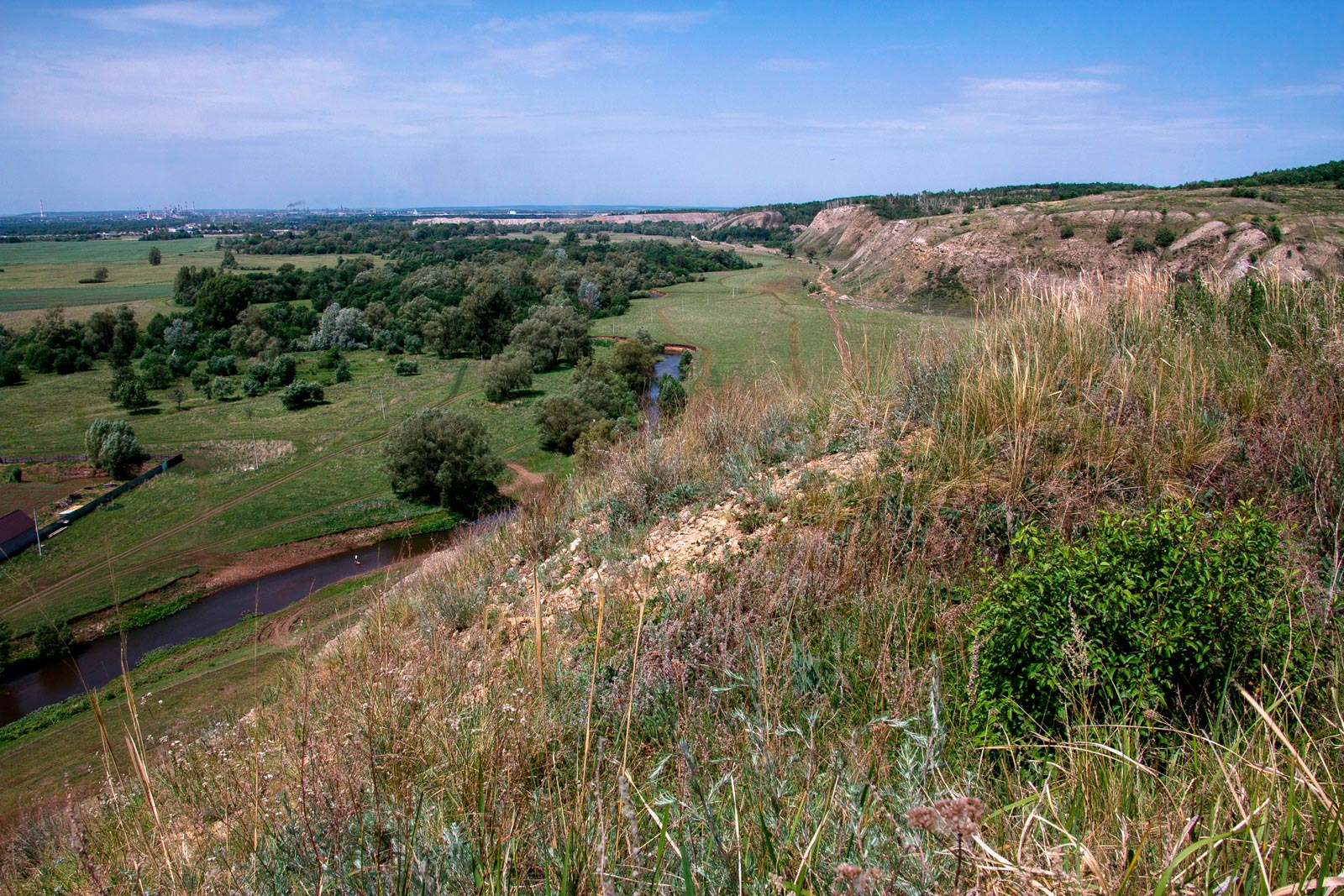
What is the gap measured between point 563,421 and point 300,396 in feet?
69.2

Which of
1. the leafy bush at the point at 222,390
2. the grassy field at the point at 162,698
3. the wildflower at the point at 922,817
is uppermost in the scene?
the wildflower at the point at 922,817

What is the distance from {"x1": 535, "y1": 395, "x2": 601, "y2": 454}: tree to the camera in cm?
3422

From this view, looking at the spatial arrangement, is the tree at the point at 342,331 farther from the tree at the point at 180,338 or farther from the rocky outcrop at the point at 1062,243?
the rocky outcrop at the point at 1062,243

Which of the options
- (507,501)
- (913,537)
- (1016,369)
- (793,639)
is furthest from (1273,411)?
(507,501)

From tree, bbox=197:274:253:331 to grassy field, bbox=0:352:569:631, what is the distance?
14.0 m

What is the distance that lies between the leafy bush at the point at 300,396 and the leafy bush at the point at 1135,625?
1903 inches

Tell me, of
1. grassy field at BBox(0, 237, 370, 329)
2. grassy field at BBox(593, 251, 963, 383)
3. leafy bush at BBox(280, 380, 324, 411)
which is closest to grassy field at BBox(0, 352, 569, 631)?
leafy bush at BBox(280, 380, 324, 411)

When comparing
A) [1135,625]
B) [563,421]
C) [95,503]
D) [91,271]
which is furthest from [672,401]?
[91,271]

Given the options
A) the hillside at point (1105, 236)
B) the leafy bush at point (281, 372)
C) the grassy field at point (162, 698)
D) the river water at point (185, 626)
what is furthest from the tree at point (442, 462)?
the leafy bush at point (281, 372)

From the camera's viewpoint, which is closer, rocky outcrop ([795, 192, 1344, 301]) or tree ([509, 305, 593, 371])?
rocky outcrop ([795, 192, 1344, 301])

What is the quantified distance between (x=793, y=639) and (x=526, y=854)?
190 cm

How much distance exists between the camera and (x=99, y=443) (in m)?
33.0

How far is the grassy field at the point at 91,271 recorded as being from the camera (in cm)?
6981

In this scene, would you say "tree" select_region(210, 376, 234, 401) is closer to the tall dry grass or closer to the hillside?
the hillside
